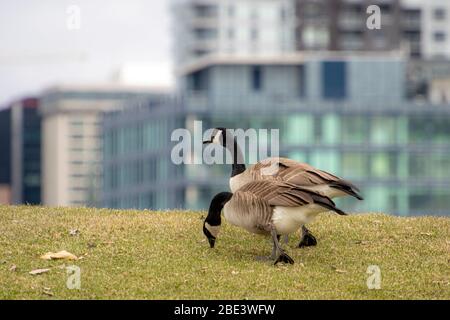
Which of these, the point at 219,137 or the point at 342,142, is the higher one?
the point at 219,137

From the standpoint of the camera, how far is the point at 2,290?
23.5m

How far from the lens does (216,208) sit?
26.9 m

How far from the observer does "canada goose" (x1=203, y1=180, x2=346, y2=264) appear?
2531 centimetres

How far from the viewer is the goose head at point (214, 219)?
26766mm

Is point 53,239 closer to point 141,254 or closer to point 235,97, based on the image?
point 141,254

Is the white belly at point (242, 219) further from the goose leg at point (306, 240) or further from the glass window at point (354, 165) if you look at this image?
the glass window at point (354, 165)

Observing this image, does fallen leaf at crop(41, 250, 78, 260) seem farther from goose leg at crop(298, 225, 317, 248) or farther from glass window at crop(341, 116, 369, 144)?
glass window at crop(341, 116, 369, 144)

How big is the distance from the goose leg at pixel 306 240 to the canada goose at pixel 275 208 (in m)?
1.17

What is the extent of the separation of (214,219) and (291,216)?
6.17 ft

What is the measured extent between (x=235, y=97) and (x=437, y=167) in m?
29.3

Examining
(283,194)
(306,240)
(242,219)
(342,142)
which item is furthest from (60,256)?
(342,142)

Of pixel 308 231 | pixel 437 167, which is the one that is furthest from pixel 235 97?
pixel 308 231

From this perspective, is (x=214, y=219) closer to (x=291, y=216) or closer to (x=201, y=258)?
(x=201, y=258)
